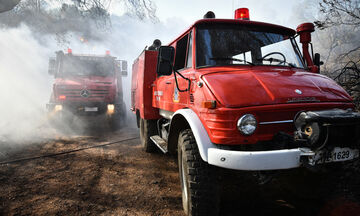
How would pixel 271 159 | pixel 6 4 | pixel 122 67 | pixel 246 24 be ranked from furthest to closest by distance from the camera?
pixel 122 67, pixel 6 4, pixel 246 24, pixel 271 159

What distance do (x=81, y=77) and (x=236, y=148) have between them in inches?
304

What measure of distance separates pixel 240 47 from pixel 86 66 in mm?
7382

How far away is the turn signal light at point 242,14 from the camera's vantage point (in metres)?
3.27

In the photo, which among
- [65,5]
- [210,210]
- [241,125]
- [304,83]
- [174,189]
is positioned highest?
[65,5]

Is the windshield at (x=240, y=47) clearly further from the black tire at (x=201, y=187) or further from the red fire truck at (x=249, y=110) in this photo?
the black tire at (x=201, y=187)

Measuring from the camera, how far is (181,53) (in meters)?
3.41

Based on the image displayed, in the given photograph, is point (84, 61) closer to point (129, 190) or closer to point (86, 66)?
point (86, 66)

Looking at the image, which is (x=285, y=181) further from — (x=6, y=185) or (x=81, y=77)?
(x=81, y=77)

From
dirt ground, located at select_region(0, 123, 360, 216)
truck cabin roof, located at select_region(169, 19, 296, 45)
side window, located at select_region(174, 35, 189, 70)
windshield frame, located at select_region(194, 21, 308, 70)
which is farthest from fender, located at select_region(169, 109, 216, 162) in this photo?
truck cabin roof, located at select_region(169, 19, 296, 45)

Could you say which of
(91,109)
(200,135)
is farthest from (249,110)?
(91,109)

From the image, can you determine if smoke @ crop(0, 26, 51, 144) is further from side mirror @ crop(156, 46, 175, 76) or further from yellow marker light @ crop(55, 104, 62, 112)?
side mirror @ crop(156, 46, 175, 76)

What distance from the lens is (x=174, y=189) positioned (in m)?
3.37

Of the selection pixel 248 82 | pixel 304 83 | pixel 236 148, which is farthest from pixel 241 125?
pixel 304 83

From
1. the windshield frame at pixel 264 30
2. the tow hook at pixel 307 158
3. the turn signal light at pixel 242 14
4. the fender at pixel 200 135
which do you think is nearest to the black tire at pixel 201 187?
the fender at pixel 200 135
